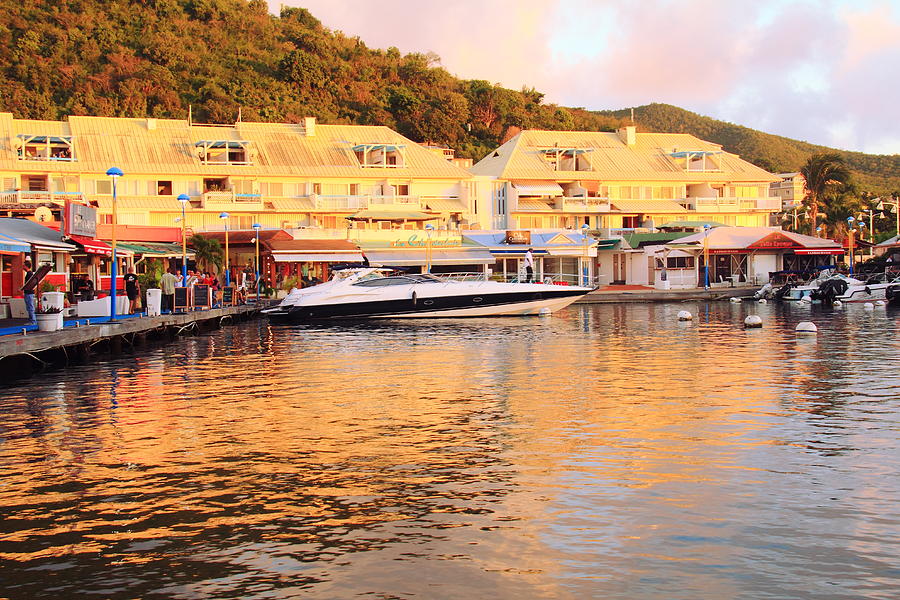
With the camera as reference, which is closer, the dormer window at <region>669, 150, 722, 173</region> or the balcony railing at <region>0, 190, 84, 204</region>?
the balcony railing at <region>0, 190, 84, 204</region>

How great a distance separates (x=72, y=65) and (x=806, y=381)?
92048mm

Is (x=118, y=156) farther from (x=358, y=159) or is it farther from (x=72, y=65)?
(x=72, y=65)

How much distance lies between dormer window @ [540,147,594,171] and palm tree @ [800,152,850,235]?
1323 inches

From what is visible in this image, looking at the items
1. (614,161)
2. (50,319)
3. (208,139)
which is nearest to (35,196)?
(208,139)

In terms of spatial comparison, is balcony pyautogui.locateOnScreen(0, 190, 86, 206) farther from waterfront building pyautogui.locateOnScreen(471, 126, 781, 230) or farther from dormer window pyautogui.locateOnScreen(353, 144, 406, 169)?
waterfront building pyautogui.locateOnScreen(471, 126, 781, 230)

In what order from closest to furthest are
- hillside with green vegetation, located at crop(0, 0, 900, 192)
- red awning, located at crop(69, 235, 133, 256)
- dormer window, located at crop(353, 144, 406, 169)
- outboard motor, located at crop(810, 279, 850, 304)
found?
red awning, located at crop(69, 235, 133, 256)
outboard motor, located at crop(810, 279, 850, 304)
dormer window, located at crop(353, 144, 406, 169)
hillside with green vegetation, located at crop(0, 0, 900, 192)

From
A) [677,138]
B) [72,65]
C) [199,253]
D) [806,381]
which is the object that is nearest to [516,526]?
[806,381]

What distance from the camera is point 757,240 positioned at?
215ft

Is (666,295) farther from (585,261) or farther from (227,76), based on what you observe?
(227,76)

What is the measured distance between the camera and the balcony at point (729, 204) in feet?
256

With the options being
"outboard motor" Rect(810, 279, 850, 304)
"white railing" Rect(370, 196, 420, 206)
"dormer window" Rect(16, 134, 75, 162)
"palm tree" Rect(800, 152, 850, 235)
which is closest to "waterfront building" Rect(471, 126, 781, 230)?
"white railing" Rect(370, 196, 420, 206)

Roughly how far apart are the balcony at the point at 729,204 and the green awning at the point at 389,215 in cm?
2547

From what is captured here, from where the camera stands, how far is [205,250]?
54688 mm

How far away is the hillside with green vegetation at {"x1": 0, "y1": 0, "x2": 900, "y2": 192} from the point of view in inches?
3622
